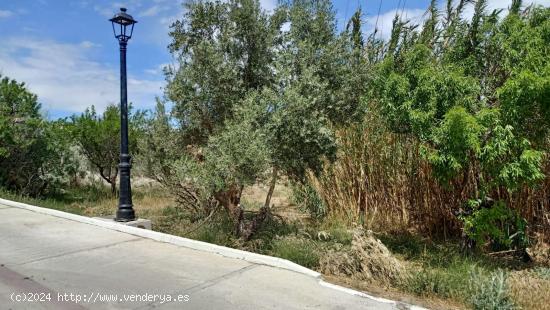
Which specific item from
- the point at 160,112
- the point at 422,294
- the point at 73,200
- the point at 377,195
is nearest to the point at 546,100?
the point at 422,294

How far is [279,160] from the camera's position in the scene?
713 centimetres

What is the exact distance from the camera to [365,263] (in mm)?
5605

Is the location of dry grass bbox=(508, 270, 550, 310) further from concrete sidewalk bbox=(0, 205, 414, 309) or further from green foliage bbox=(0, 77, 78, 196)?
green foliage bbox=(0, 77, 78, 196)

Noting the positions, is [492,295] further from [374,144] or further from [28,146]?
[28,146]

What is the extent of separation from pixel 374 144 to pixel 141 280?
6.01m

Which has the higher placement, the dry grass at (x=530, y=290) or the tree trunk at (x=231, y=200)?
the tree trunk at (x=231, y=200)

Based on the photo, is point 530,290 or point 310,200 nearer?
point 530,290

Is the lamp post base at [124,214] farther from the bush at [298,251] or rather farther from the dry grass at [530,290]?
the dry grass at [530,290]

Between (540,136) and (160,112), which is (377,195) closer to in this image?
(540,136)

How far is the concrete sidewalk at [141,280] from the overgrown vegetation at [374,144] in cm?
92

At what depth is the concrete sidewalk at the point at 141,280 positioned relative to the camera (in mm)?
4426

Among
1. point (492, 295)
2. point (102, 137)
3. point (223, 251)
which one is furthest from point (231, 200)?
point (102, 137)

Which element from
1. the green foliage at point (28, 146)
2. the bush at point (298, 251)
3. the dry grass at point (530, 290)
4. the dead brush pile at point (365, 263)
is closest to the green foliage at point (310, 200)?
the bush at point (298, 251)

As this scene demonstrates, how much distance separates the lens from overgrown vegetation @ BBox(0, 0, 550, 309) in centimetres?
570
